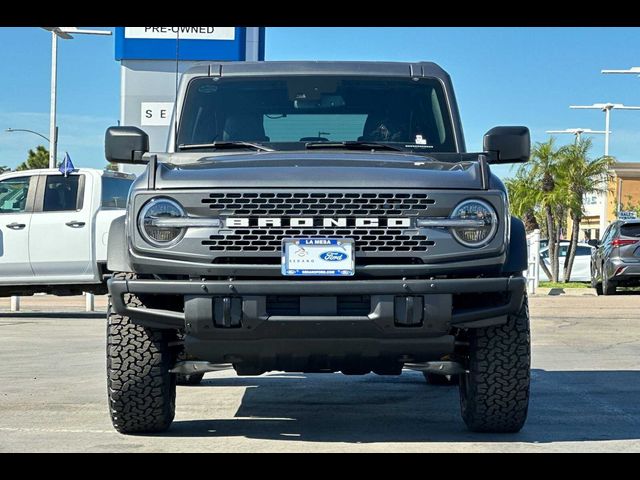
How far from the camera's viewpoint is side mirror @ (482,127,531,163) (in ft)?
23.9

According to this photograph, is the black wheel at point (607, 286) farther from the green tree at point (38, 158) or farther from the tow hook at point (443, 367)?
the green tree at point (38, 158)

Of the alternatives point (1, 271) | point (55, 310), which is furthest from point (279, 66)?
point (55, 310)

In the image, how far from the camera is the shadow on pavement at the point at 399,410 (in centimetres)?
668

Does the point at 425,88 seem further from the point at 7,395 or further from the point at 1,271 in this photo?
the point at 1,271

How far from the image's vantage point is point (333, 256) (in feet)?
19.3

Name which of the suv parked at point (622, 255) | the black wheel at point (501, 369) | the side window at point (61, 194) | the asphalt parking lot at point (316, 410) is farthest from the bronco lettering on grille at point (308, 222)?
the suv parked at point (622, 255)

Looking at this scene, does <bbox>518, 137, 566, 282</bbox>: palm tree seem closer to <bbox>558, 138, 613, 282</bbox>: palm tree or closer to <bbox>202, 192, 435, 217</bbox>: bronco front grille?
<bbox>558, 138, 613, 282</bbox>: palm tree

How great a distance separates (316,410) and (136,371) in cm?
180

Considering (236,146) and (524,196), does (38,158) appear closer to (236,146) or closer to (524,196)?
(524,196)

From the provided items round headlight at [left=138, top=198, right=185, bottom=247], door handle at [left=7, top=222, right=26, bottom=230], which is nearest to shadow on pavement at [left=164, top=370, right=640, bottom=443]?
round headlight at [left=138, top=198, right=185, bottom=247]

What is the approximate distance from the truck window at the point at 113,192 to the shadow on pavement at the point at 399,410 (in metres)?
6.31

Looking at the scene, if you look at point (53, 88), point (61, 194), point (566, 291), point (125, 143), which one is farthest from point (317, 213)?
point (53, 88)
